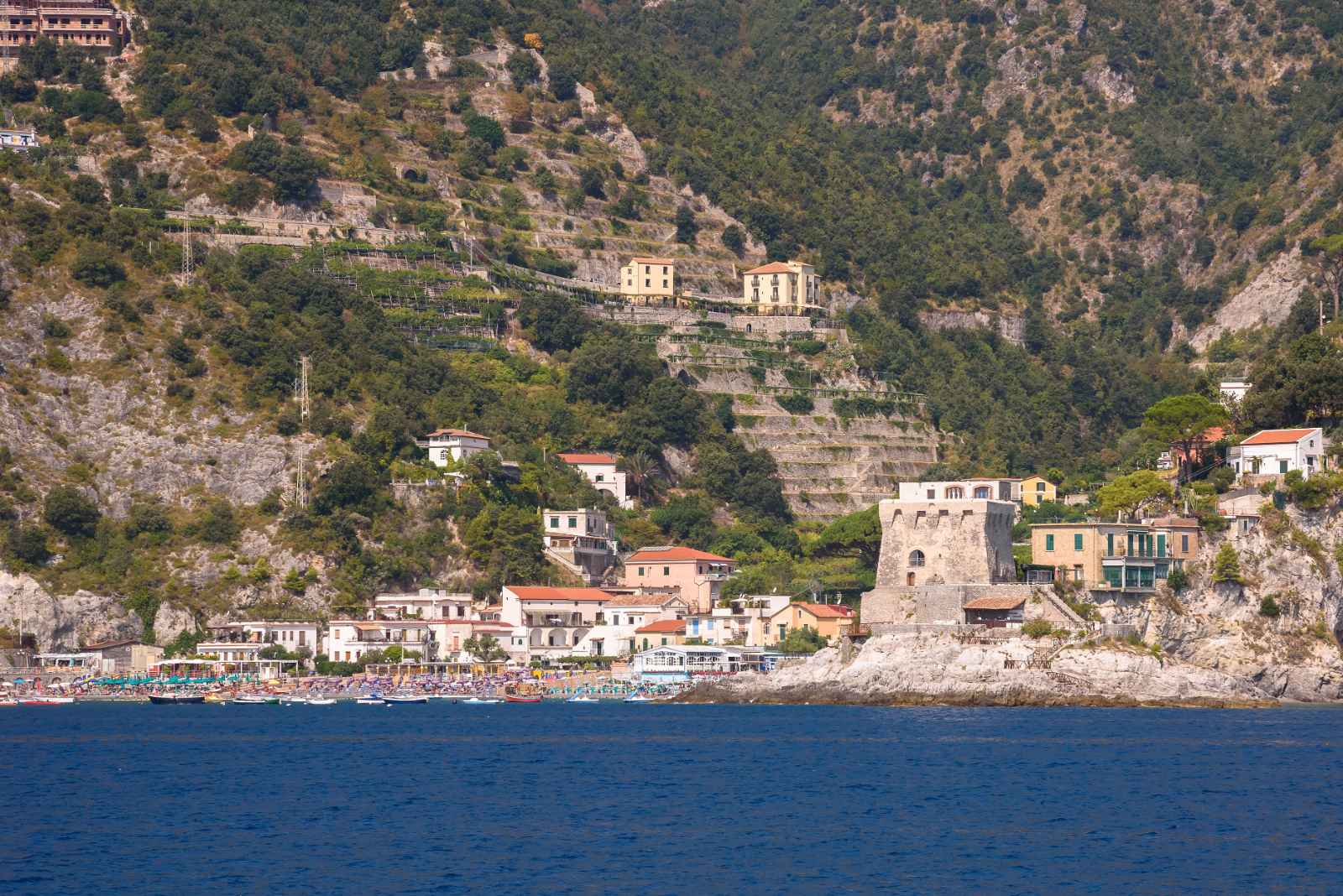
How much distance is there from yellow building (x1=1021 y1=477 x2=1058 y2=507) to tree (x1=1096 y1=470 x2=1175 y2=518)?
27.4m

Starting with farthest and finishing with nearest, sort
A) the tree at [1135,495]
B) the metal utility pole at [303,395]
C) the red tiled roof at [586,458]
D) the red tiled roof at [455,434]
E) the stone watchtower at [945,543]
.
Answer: the red tiled roof at [586,458] → the red tiled roof at [455,434] → the metal utility pole at [303,395] → the tree at [1135,495] → the stone watchtower at [945,543]

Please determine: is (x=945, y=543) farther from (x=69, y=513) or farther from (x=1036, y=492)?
(x=69, y=513)

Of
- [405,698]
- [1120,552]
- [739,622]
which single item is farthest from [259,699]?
[1120,552]

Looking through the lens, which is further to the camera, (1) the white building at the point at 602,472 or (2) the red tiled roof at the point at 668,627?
(1) the white building at the point at 602,472

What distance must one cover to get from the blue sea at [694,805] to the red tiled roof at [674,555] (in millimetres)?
26963

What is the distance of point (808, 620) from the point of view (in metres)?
111

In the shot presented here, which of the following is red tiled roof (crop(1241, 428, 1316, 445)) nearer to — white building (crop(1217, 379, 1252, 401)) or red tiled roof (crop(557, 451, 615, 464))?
white building (crop(1217, 379, 1252, 401))

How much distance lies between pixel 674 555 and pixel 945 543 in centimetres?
2474

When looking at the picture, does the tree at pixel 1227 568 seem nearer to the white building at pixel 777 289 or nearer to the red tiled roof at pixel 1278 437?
the red tiled roof at pixel 1278 437

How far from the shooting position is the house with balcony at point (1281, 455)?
103500mm

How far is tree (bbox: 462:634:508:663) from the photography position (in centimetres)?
11562

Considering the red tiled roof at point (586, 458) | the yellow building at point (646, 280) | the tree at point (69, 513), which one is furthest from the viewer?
the yellow building at point (646, 280)

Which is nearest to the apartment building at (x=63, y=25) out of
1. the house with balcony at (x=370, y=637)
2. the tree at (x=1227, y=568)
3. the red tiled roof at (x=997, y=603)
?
the house with balcony at (x=370, y=637)

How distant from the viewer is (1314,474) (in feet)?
335
